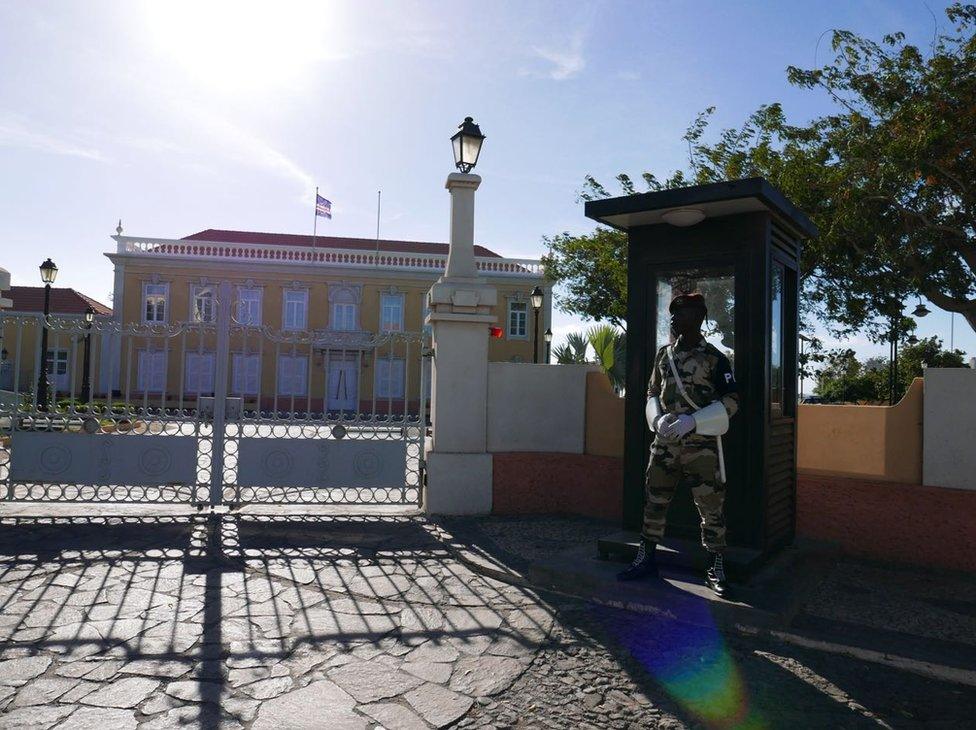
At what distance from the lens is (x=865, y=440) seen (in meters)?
5.89

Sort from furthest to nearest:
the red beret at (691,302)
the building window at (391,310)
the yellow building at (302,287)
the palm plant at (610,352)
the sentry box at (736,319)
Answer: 1. the building window at (391,310)
2. the yellow building at (302,287)
3. the palm plant at (610,352)
4. the sentry box at (736,319)
5. the red beret at (691,302)

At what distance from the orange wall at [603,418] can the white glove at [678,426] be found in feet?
8.58

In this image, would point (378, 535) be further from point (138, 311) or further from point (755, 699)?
point (138, 311)

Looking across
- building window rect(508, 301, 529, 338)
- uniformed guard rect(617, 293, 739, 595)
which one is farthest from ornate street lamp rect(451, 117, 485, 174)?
building window rect(508, 301, 529, 338)

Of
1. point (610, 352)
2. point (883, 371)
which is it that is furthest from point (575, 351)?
point (883, 371)

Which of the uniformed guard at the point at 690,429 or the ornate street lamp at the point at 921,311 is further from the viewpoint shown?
the ornate street lamp at the point at 921,311

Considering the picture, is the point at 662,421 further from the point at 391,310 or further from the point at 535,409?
the point at 391,310

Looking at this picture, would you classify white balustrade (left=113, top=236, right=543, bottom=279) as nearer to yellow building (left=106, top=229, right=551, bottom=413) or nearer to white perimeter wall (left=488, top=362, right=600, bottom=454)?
yellow building (left=106, top=229, right=551, bottom=413)

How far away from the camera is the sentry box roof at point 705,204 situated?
4.73m

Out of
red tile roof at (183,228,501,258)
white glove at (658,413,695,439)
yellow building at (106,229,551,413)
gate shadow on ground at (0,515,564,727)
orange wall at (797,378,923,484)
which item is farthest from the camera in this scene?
red tile roof at (183,228,501,258)

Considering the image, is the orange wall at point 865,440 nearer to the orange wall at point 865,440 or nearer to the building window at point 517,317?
the orange wall at point 865,440

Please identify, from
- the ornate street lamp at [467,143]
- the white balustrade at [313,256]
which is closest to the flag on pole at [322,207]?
the white balustrade at [313,256]

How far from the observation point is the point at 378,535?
645 centimetres

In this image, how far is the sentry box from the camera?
500 centimetres
